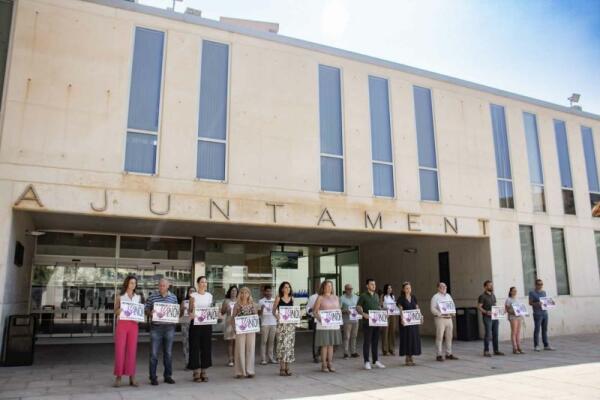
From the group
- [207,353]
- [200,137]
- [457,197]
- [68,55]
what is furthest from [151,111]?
[457,197]

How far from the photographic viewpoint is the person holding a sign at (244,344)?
8.95m

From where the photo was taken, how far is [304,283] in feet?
62.6

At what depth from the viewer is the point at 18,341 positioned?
10.0m

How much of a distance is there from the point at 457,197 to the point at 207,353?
30.4 feet

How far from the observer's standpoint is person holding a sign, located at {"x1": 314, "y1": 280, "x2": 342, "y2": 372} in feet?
31.2

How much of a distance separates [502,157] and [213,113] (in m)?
9.68

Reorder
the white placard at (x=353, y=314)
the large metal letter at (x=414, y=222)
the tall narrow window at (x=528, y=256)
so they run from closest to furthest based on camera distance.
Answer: the white placard at (x=353, y=314)
the large metal letter at (x=414, y=222)
the tall narrow window at (x=528, y=256)

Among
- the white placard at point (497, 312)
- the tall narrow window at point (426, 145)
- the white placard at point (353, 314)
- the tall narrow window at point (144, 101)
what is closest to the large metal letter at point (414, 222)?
the tall narrow window at point (426, 145)

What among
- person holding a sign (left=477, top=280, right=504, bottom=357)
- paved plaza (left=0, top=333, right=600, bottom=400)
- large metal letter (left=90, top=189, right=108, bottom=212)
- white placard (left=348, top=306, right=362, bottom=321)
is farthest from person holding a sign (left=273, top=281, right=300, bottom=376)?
person holding a sign (left=477, top=280, right=504, bottom=357)

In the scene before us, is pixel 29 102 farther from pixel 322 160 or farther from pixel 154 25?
pixel 322 160

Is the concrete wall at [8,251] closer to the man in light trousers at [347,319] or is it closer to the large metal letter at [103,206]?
the large metal letter at [103,206]

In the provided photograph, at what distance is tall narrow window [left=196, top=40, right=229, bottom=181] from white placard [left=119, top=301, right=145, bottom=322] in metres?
3.97

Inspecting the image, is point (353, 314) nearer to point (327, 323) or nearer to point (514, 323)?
point (327, 323)

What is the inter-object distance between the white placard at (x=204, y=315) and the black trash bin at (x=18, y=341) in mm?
3937
